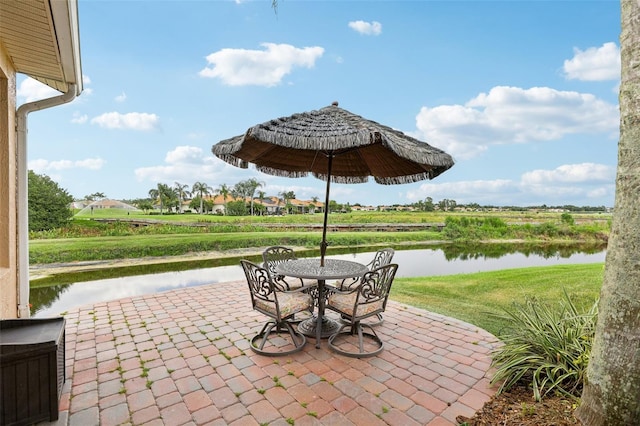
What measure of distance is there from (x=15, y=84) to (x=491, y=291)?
291 inches

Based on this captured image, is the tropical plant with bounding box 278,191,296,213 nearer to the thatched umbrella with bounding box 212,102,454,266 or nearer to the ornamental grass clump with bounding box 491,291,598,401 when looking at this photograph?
the thatched umbrella with bounding box 212,102,454,266

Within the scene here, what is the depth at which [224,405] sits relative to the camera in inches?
81.6

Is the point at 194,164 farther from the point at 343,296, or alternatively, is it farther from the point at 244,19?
the point at 343,296

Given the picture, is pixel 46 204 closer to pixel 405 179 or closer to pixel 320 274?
pixel 320 274

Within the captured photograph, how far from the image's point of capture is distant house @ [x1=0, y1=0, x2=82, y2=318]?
2.20 meters

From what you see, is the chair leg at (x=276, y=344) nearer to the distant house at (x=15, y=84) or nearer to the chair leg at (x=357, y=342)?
the chair leg at (x=357, y=342)

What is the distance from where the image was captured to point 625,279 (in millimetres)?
1598

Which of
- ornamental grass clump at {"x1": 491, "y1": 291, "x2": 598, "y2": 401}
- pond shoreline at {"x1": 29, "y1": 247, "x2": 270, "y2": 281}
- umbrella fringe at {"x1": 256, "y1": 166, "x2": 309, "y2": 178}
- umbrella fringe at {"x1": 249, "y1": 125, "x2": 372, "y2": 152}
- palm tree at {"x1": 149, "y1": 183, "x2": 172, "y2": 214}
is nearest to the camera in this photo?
ornamental grass clump at {"x1": 491, "y1": 291, "x2": 598, "y2": 401}

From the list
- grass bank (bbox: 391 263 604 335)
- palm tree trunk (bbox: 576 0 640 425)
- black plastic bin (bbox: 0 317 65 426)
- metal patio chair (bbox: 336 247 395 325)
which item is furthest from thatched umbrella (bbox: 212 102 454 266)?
grass bank (bbox: 391 263 604 335)

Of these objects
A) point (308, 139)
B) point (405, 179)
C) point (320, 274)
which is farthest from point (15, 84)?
point (405, 179)

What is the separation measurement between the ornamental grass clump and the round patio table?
146 cm

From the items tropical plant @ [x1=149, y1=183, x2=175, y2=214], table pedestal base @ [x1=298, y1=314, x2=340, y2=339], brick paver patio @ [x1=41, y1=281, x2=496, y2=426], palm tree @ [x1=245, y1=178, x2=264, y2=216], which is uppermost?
palm tree @ [x1=245, y1=178, x2=264, y2=216]

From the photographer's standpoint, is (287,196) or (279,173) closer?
(279,173)

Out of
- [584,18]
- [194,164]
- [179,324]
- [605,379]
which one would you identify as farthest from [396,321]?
[194,164]
